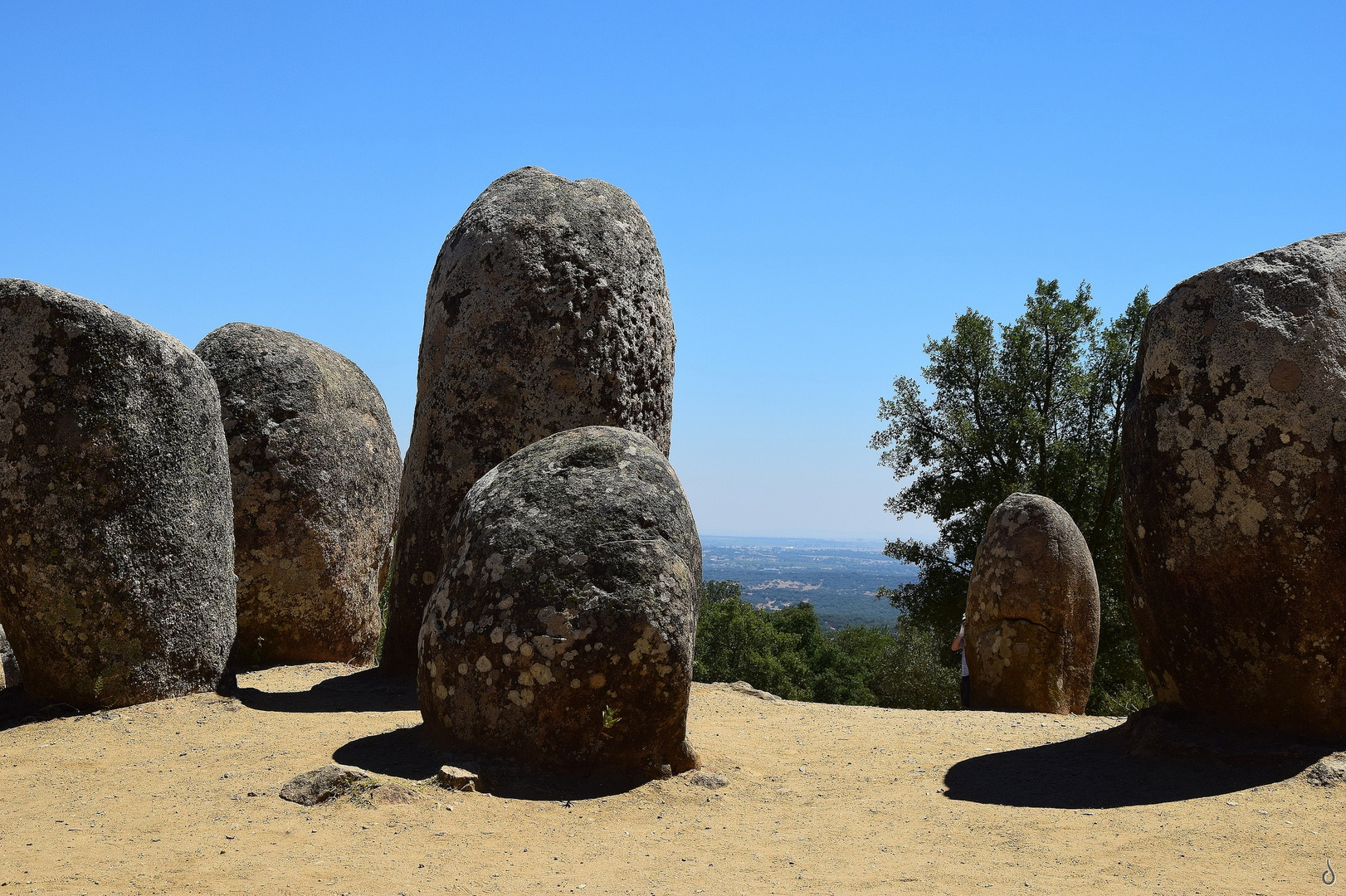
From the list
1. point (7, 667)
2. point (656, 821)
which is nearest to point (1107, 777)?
point (656, 821)

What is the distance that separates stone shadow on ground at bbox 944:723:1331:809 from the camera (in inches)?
214

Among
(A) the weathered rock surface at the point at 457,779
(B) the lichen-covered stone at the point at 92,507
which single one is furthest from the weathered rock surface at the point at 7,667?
(A) the weathered rock surface at the point at 457,779

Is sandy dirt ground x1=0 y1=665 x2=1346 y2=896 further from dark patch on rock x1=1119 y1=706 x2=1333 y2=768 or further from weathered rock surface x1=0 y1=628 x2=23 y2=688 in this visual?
weathered rock surface x1=0 y1=628 x2=23 y2=688

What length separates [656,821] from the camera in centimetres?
494

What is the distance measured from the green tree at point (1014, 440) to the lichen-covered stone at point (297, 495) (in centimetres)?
1340

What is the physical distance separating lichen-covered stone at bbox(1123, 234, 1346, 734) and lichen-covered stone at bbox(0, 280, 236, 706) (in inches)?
263

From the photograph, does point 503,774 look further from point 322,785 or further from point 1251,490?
point 1251,490

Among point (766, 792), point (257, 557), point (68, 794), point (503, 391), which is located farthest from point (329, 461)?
point (766, 792)

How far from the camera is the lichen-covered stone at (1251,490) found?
5.71 m

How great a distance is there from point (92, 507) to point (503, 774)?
3.77 metres

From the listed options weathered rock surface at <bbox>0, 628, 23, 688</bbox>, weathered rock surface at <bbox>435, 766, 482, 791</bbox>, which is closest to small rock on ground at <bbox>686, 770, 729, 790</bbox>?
weathered rock surface at <bbox>435, 766, 482, 791</bbox>

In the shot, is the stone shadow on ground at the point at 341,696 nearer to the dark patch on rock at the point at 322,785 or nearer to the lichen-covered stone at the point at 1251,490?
the dark patch on rock at the point at 322,785

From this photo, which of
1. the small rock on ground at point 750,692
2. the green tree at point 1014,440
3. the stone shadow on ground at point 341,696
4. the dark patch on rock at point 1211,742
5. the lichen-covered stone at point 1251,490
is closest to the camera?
the dark patch on rock at point 1211,742

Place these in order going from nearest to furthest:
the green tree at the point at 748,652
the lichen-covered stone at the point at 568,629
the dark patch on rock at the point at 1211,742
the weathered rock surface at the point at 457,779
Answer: the weathered rock surface at the point at 457,779 → the lichen-covered stone at the point at 568,629 → the dark patch on rock at the point at 1211,742 → the green tree at the point at 748,652
